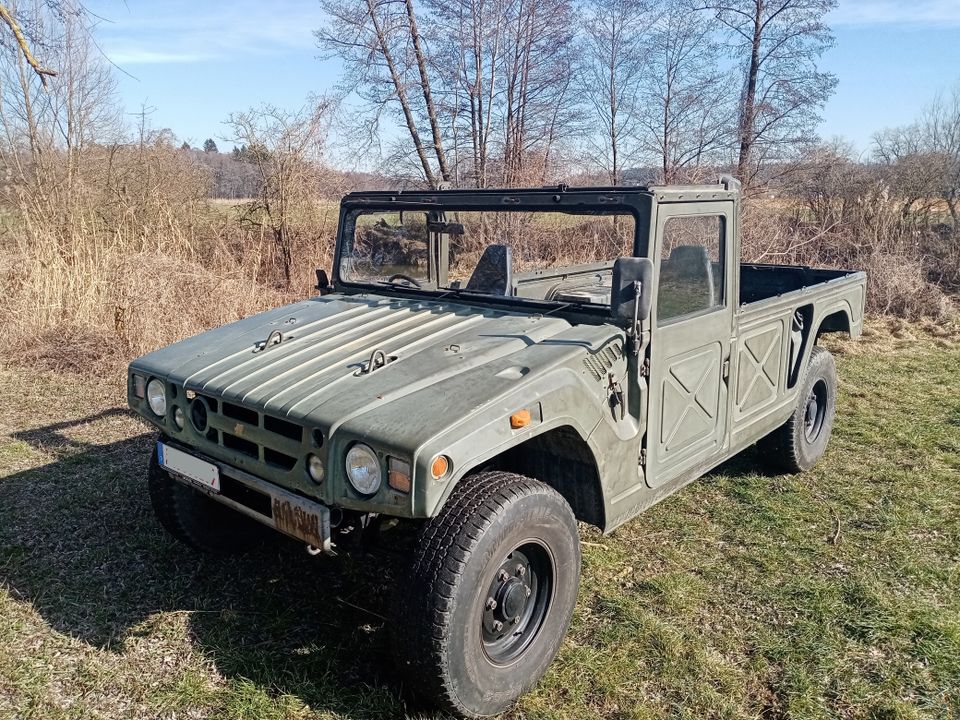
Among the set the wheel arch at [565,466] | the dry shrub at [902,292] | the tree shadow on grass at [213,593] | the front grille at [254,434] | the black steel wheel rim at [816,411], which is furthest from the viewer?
the dry shrub at [902,292]

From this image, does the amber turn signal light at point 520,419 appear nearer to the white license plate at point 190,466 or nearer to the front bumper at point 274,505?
the front bumper at point 274,505

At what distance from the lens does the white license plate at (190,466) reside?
9.57ft

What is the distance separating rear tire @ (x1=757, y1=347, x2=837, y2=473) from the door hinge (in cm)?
189

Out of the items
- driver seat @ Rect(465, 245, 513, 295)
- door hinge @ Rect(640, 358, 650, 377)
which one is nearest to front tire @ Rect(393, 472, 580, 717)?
door hinge @ Rect(640, 358, 650, 377)

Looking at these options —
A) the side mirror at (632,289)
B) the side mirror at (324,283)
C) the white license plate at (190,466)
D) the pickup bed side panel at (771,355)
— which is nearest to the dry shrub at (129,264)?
the side mirror at (324,283)

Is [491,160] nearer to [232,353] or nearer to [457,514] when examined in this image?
[232,353]

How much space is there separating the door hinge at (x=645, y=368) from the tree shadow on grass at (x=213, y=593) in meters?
1.43

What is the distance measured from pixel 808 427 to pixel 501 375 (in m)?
3.12

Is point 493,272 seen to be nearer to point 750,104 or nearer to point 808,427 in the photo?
point 808,427

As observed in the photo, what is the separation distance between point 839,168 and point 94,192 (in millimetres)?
10137

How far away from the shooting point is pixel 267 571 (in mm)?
3570

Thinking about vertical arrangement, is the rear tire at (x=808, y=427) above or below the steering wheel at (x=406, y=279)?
below

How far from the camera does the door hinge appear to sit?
3124 mm

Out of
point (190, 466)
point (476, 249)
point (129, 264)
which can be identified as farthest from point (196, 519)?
point (129, 264)
